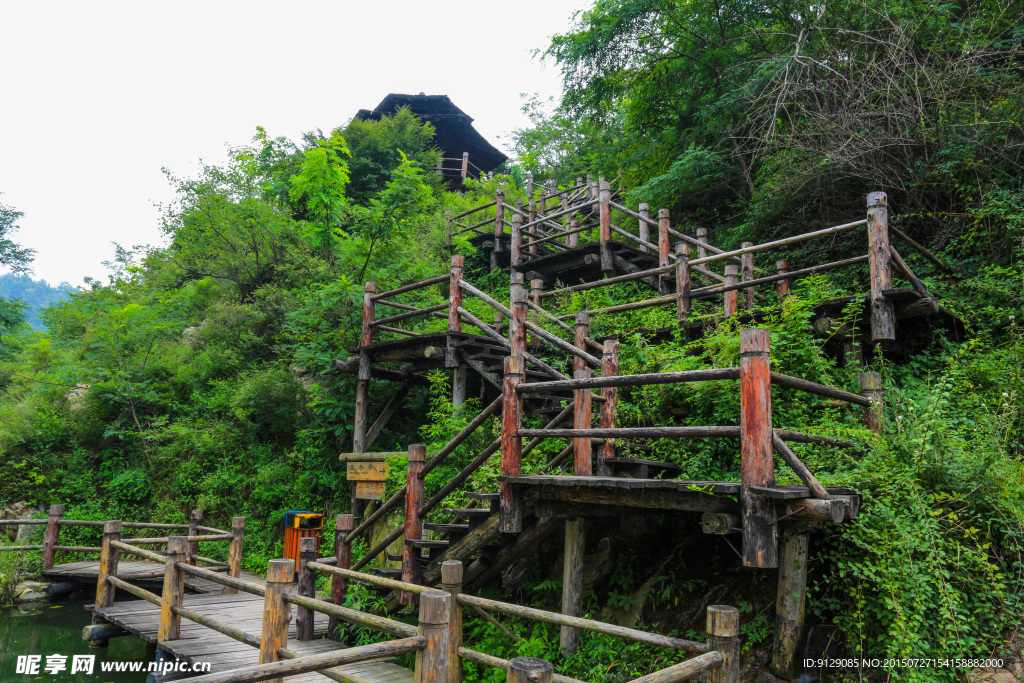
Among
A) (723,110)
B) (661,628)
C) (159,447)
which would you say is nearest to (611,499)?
(661,628)

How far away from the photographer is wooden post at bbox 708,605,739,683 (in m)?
3.03

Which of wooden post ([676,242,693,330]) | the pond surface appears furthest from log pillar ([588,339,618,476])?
the pond surface

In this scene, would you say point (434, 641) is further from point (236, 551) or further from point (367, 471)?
point (236, 551)

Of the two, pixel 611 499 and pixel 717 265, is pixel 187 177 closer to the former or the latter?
pixel 717 265

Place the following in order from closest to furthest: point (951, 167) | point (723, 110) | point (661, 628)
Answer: point (661, 628)
point (951, 167)
point (723, 110)

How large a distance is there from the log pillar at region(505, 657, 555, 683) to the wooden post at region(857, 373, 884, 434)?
3734 millimetres

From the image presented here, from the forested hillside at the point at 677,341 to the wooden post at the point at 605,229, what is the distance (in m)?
0.62

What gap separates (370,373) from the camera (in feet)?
32.4

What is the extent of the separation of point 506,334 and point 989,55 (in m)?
7.99

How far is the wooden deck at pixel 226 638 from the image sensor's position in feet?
18.3

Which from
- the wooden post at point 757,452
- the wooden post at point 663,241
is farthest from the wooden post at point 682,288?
the wooden post at point 757,452

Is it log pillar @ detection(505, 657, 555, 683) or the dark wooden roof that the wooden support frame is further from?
the dark wooden roof

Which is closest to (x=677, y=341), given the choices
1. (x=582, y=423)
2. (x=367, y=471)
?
(x=582, y=423)

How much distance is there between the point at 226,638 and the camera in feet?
21.4
